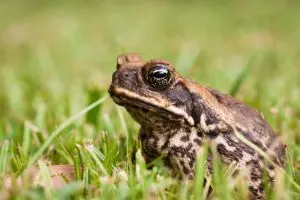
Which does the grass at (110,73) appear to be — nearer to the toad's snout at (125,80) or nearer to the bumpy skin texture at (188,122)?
the bumpy skin texture at (188,122)

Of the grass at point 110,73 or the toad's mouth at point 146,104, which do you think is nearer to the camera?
the grass at point 110,73

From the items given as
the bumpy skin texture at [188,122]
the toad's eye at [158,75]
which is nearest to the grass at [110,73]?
the bumpy skin texture at [188,122]

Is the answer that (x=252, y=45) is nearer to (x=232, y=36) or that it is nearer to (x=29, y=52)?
(x=232, y=36)

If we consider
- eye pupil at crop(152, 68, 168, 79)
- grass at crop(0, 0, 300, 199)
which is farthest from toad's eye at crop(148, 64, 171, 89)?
grass at crop(0, 0, 300, 199)

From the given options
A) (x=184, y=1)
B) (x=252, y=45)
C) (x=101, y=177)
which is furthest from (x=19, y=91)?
(x=184, y=1)

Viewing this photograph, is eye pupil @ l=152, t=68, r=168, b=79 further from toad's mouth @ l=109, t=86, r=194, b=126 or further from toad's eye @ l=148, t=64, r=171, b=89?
toad's mouth @ l=109, t=86, r=194, b=126

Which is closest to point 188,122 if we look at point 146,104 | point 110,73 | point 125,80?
point 146,104

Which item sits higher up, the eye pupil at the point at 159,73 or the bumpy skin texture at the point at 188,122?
the eye pupil at the point at 159,73
